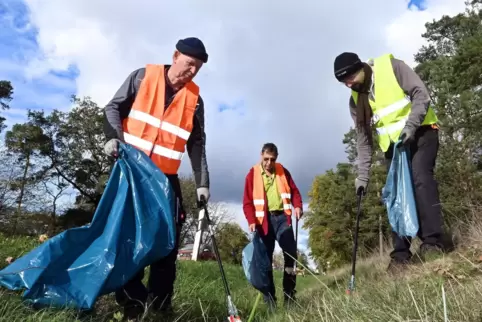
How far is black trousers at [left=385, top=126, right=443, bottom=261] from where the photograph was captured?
13.1ft

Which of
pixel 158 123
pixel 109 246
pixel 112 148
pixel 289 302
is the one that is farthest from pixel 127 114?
pixel 289 302

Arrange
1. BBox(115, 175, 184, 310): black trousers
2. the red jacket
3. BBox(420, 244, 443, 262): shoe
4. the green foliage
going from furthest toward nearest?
the green foliage
the red jacket
BBox(420, 244, 443, 262): shoe
BBox(115, 175, 184, 310): black trousers

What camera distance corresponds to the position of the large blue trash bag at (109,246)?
8.38 ft

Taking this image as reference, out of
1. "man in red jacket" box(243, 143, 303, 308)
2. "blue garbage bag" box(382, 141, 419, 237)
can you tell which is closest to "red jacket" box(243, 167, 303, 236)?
"man in red jacket" box(243, 143, 303, 308)

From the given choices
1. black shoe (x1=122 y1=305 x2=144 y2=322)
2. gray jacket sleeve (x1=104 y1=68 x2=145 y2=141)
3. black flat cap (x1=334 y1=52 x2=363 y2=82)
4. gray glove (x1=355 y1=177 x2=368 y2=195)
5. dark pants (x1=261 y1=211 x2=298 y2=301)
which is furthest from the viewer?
dark pants (x1=261 y1=211 x2=298 y2=301)

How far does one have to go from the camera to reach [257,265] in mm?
5023

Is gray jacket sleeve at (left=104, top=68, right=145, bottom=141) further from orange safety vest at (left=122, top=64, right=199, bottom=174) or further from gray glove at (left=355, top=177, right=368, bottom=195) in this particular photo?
gray glove at (left=355, top=177, right=368, bottom=195)

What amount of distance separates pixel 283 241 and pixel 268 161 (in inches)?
38.8

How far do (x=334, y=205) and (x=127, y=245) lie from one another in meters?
32.8

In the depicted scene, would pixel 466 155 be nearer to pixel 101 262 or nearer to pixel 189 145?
pixel 189 145

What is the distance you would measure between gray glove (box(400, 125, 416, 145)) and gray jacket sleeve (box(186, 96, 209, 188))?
169cm

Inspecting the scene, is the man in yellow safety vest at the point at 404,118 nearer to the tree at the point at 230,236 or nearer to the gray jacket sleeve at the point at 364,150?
the gray jacket sleeve at the point at 364,150

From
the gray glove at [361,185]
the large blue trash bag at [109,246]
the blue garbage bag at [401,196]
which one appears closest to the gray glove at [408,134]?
the blue garbage bag at [401,196]

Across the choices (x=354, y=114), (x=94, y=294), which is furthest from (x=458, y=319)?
(x=354, y=114)
